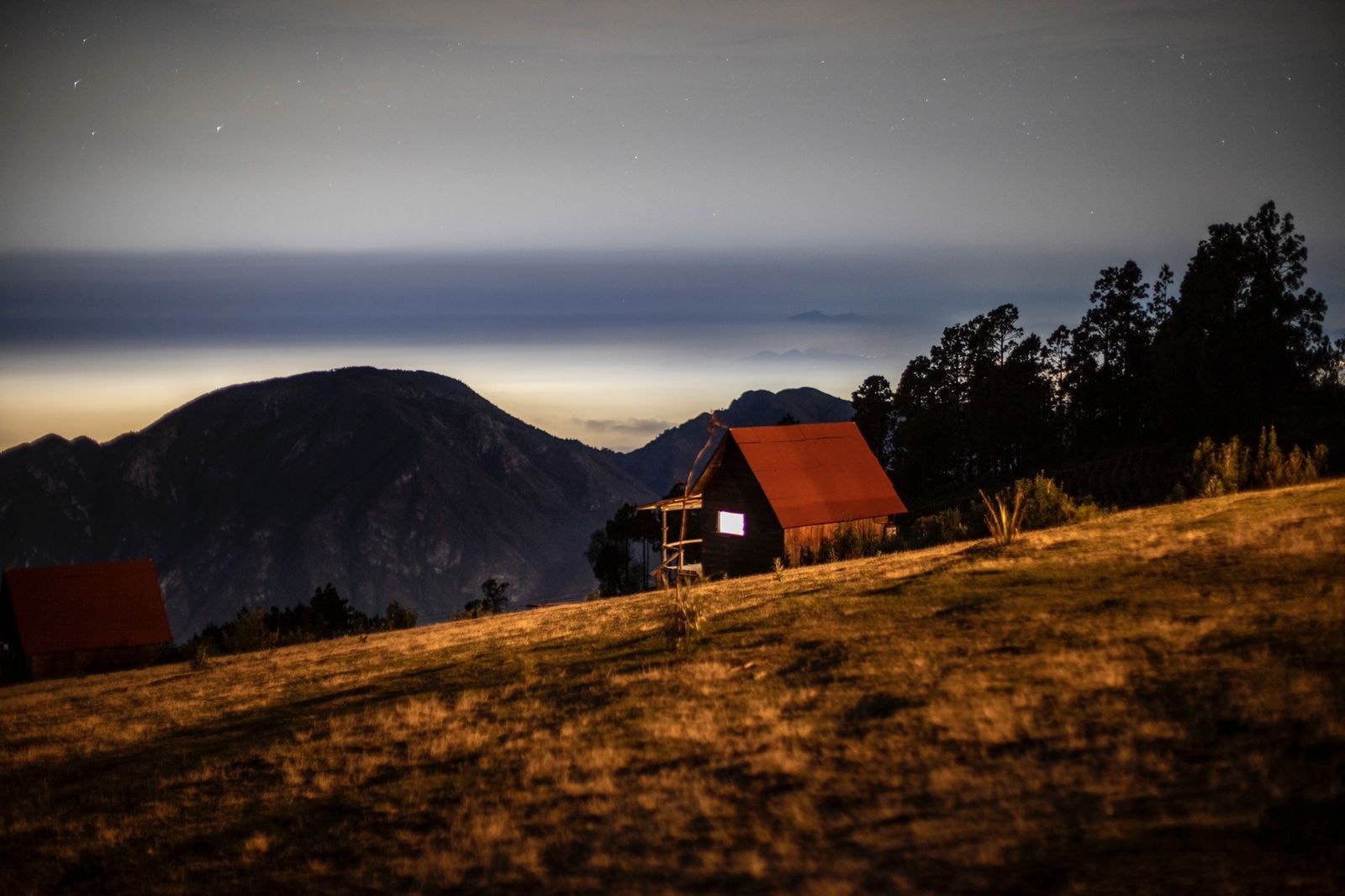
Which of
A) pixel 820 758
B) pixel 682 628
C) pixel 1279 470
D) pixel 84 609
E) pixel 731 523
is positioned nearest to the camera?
pixel 820 758

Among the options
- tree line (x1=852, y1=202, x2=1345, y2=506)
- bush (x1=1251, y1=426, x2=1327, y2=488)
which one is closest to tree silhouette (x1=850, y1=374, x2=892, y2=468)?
tree line (x1=852, y1=202, x2=1345, y2=506)

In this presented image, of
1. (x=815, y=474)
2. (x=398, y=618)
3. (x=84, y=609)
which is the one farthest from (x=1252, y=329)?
(x=84, y=609)

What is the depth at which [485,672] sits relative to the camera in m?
19.3

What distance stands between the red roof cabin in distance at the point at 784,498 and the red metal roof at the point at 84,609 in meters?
29.7

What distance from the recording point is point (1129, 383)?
84.3 meters

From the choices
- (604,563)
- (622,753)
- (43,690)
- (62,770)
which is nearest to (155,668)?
(43,690)

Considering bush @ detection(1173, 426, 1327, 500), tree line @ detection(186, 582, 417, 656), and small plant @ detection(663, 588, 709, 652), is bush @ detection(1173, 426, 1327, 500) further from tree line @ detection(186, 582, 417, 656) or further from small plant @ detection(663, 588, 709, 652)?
tree line @ detection(186, 582, 417, 656)

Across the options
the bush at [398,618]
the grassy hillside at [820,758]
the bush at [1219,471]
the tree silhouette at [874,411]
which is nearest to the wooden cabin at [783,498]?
the bush at [1219,471]

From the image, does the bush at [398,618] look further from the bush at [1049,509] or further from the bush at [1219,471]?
the bush at [1219,471]

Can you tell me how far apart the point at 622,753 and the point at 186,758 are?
7914 millimetres

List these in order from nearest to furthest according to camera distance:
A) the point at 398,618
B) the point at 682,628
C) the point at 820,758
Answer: the point at 820,758
the point at 682,628
the point at 398,618

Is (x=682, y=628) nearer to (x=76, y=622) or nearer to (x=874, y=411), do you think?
(x=76, y=622)

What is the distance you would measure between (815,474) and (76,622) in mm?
39324

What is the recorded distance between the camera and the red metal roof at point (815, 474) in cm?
4181
